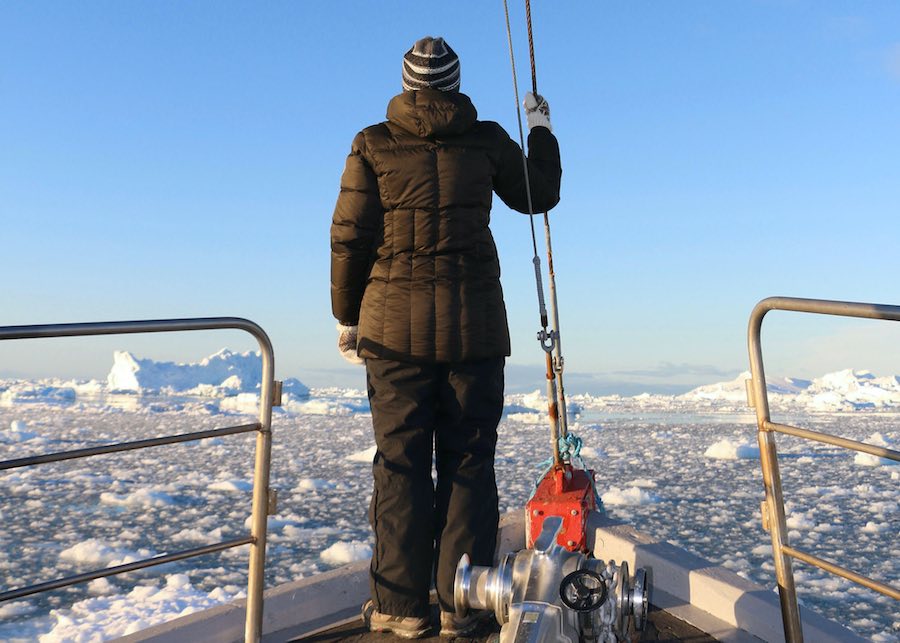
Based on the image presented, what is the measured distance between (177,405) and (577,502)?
27.6 metres

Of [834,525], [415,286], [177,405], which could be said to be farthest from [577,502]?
[177,405]

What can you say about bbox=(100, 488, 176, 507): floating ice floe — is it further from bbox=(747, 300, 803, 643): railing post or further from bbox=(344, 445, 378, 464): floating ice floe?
bbox=(747, 300, 803, 643): railing post

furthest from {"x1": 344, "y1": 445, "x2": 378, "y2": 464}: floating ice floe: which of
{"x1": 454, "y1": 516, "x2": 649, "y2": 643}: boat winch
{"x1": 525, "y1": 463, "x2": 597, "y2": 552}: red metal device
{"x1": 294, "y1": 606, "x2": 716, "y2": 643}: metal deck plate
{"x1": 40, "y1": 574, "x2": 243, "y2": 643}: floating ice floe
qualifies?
{"x1": 454, "y1": 516, "x2": 649, "y2": 643}: boat winch

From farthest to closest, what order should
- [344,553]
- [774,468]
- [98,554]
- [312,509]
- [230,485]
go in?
[230,485] → [312,509] → [98,554] → [344,553] → [774,468]

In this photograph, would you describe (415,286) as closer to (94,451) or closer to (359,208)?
(359,208)

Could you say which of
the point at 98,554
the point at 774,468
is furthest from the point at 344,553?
the point at 774,468

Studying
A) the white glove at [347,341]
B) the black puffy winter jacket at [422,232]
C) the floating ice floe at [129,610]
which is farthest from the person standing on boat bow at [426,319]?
the floating ice floe at [129,610]

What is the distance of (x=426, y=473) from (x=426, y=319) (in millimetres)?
486

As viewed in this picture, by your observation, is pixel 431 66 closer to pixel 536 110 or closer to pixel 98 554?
pixel 536 110

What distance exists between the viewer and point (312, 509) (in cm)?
948

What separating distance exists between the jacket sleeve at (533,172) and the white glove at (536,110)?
179mm

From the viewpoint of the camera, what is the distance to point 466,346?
224cm

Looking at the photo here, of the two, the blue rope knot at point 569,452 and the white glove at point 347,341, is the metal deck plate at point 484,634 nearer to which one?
the blue rope knot at point 569,452

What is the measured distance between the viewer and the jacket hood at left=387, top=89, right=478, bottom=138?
222cm
